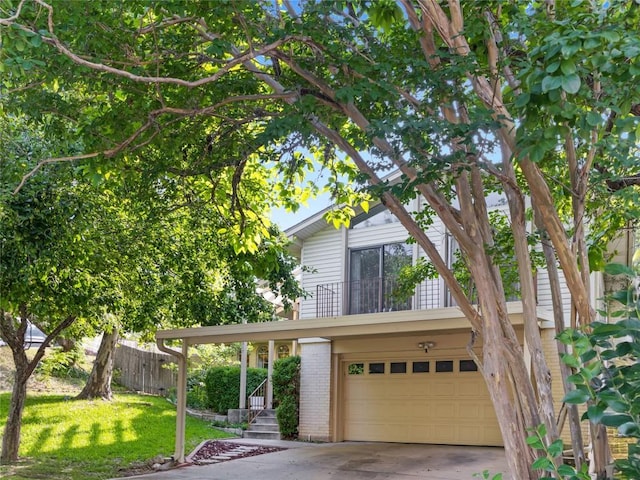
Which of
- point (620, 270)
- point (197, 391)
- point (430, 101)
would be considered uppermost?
point (430, 101)

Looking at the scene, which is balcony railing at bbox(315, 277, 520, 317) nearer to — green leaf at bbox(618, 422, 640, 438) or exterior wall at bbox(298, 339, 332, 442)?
exterior wall at bbox(298, 339, 332, 442)

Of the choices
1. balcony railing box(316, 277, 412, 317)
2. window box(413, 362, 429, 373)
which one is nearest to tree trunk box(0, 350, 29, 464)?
balcony railing box(316, 277, 412, 317)

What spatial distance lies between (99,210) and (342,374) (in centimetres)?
871

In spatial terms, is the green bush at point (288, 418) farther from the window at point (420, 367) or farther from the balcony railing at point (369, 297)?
the window at point (420, 367)

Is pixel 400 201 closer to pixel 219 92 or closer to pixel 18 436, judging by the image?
pixel 219 92

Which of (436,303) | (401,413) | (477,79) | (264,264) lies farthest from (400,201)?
(401,413)

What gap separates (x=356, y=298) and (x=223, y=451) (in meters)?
4.74

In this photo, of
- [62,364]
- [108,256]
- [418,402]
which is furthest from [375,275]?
[62,364]

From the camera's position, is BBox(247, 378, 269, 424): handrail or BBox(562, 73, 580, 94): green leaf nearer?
BBox(562, 73, 580, 94): green leaf

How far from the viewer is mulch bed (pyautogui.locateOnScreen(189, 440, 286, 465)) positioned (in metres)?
14.0

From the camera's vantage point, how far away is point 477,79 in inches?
218

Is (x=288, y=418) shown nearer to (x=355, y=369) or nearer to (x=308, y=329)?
(x=355, y=369)

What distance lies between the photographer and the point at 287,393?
17.9m

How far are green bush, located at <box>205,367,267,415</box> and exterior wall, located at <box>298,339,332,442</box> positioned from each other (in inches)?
186
